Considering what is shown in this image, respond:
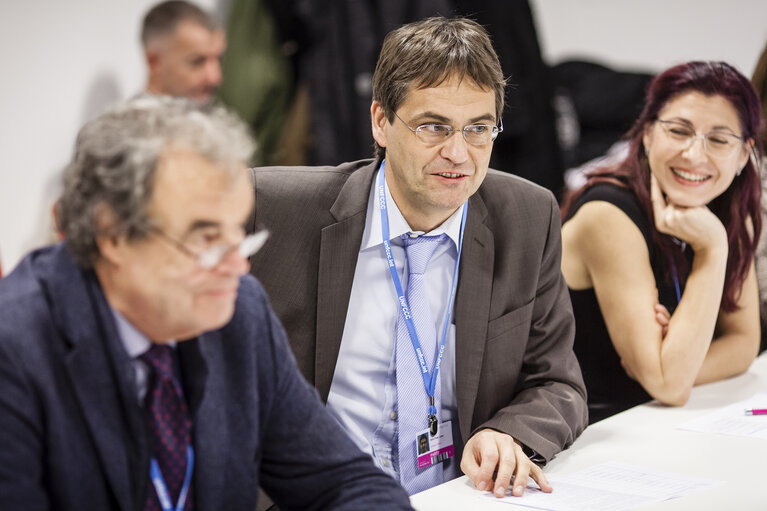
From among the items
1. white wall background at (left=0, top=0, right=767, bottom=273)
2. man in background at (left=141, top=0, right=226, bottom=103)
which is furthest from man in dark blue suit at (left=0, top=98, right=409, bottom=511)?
man in background at (left=141, top=0, right=226, bottom=103)

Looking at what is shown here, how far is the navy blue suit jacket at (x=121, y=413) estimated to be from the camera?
118 centimetres

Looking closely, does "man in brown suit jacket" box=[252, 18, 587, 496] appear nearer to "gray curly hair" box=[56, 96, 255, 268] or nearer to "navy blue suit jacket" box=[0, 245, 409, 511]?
"navy blue suit jacket" box=[0, 245, 409, 511]

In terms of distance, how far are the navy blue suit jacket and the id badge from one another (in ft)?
1.39

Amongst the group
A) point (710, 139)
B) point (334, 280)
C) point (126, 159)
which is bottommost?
point (334, 280)

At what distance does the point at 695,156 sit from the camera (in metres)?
Result: 2.52

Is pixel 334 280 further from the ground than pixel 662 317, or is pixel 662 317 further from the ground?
pixel 334 280

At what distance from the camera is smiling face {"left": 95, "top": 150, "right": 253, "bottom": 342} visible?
121 cm

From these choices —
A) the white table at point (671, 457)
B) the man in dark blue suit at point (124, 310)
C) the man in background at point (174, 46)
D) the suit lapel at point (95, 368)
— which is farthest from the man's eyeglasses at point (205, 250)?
the man in background at point (174, 46)

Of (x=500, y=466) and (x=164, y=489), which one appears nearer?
(x=164, y=489)

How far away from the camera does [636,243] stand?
247 cm

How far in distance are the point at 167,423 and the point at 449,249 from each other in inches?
38.2

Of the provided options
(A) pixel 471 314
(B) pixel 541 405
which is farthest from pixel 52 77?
(B) pixel 541 405

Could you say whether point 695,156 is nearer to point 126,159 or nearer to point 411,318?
point 411,318

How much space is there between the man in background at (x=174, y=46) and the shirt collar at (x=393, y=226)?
2.20m
